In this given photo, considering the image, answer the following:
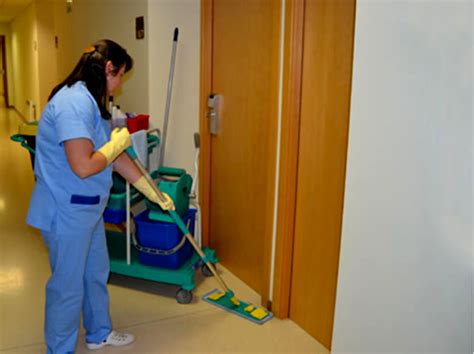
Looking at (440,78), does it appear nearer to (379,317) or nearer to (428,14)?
(428,14)

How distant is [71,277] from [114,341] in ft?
1.72

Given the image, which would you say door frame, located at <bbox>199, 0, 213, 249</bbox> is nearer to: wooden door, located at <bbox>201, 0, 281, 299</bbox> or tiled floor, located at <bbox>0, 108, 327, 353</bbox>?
wooden door, located at <bbox>201, 0, 281, 299</bbox>

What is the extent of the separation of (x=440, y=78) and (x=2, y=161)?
6321mm

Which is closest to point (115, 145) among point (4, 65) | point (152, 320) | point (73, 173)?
point (73, 173)

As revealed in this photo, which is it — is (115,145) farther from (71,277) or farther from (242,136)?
(242,136)

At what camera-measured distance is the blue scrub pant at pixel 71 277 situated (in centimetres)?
188

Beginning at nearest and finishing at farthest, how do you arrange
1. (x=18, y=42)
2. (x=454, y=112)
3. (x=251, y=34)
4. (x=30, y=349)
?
(x=454, y=112) → (x=30, y=349) → (x=251, y=34) → (x=18, y=42)

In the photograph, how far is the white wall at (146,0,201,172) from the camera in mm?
3139

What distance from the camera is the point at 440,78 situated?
4.68ft

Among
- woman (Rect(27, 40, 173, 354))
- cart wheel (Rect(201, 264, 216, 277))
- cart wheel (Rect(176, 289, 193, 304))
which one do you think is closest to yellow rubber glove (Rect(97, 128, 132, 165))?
woman (Rect(27, 40, 173, 354))

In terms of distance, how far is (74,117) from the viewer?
1.76 metres

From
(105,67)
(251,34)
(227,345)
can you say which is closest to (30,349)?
(227,345)

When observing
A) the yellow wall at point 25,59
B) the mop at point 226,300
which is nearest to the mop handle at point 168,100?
the mop at point 226,300

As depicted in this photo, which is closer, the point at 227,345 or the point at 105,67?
the point at 105,67
